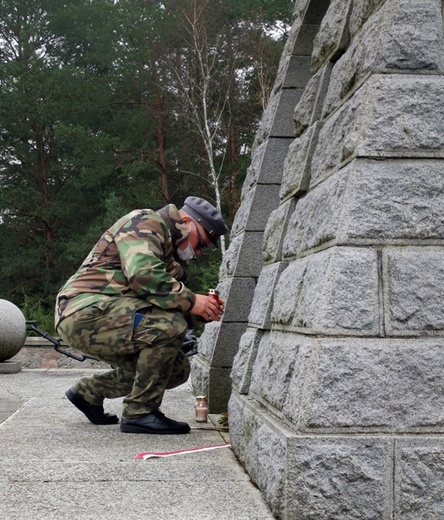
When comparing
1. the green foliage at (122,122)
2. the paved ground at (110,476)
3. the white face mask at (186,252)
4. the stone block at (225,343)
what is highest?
the green foliage at (122,122)

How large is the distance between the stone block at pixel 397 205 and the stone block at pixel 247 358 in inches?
54.7

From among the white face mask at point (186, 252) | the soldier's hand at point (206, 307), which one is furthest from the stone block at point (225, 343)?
the soldier's hand at point (206, 307)

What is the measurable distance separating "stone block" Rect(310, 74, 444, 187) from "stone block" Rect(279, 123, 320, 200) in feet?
2.35

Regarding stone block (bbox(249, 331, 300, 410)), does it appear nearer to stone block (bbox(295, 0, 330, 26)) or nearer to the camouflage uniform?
the camouflage uniform

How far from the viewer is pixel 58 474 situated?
3.60 metres

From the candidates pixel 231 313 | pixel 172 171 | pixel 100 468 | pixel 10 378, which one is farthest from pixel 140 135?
pixel 100 468

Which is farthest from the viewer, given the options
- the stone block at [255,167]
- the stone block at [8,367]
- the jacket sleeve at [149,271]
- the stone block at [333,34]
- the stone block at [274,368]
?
the stone block at [8,367]

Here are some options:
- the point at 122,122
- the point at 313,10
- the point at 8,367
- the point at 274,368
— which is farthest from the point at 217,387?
the point at 122,122

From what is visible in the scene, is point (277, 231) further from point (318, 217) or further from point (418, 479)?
point (418, 479)

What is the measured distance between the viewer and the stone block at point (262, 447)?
2.88m

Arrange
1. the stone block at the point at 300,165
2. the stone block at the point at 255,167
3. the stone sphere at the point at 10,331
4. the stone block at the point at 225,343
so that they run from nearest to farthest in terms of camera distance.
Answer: the stone block at the point at 300,165, the stone block at the point at 255,167, the stone block at the point at 225,343, the stone sphere at the point at 10,331

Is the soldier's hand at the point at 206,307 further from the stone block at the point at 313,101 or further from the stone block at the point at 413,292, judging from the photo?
the stone block at the point at 413,292

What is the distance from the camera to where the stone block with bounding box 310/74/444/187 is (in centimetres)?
295

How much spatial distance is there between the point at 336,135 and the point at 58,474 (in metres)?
1.95
